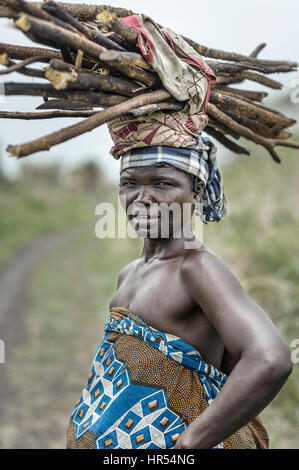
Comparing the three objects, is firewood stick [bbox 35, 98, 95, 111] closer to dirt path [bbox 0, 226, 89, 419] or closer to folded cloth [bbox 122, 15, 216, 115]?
folded cloth [bbox 122, 15, 216, 115]

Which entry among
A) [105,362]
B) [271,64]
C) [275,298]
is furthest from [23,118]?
[275,298]

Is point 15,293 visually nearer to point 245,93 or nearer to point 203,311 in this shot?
point 245,93

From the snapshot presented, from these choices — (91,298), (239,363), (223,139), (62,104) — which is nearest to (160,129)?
(62,104)

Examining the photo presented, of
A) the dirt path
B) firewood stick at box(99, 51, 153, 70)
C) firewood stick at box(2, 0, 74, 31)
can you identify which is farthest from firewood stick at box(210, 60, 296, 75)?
the dirt path

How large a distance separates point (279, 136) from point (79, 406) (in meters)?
1.36

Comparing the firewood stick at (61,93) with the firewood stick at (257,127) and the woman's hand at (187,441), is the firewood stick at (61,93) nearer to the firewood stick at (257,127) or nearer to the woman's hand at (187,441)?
the firewood stick at (257,127)

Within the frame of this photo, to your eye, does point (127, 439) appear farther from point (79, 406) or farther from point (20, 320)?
point (20, 320)

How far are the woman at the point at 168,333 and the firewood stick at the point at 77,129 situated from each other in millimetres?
206

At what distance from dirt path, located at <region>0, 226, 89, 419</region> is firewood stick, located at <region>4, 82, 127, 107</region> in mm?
3460

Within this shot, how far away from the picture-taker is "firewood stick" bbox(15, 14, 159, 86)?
117cm

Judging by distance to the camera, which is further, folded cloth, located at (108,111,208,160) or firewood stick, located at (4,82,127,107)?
folded cloth, located at (108,111,208,160)

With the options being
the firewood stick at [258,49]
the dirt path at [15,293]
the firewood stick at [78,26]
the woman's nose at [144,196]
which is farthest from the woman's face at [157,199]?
the dirt path at [15,293]

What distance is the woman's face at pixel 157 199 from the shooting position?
5.03ft

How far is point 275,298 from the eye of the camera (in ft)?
15.4
